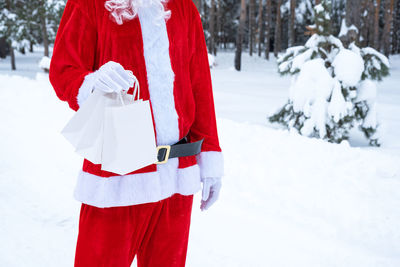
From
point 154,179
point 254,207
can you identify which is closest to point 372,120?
point 254,207

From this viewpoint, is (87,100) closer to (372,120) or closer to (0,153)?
(0,153)

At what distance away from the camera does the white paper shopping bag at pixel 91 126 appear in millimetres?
1242

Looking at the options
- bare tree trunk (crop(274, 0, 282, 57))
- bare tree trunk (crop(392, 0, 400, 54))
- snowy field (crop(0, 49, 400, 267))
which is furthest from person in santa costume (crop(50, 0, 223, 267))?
bare tree trunk (crop(392, 0, 400, 54))

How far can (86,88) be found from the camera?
1.31m

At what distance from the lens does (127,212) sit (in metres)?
1.46

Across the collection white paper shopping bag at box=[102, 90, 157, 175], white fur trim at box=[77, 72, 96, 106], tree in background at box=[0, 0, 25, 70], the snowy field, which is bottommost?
the snowy field

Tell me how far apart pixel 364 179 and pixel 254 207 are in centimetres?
131

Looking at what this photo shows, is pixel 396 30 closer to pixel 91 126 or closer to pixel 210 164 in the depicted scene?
pixel 210 164

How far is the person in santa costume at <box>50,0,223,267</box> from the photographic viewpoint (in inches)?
54.4

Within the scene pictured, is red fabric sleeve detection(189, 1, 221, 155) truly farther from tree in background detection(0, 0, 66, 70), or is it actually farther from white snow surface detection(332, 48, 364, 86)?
tree in background detection(0, 0, 66, 70)

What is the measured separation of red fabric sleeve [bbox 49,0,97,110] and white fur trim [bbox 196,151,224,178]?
24.5 inches

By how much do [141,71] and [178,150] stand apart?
1.16 feet

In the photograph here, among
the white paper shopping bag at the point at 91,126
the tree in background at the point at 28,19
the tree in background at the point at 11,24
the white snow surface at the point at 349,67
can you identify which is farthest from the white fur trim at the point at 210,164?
the tree in background at the point at 11,24

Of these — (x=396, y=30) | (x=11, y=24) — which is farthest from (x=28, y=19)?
(x=396, y=30)
